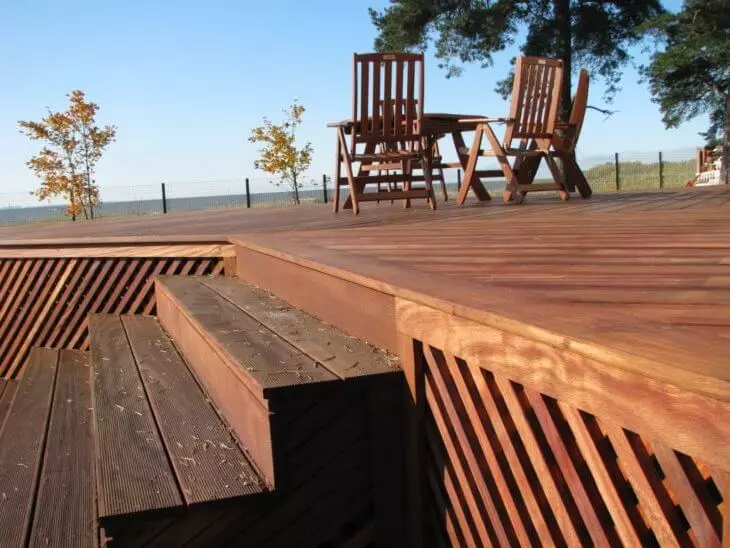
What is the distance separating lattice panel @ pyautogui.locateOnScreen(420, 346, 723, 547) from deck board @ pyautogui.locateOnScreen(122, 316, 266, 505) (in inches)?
16.8

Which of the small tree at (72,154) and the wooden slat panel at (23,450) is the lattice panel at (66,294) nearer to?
the wooden slat panel at (23,450)

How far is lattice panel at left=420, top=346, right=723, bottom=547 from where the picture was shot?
98cm

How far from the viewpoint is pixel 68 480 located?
6.17 feet

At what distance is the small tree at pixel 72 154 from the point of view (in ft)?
55.8

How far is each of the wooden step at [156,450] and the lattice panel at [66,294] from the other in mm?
1274

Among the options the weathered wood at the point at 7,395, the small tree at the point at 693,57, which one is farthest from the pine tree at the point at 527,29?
the weathered wood at the point at 7,395

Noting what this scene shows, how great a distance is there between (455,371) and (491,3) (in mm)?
15812

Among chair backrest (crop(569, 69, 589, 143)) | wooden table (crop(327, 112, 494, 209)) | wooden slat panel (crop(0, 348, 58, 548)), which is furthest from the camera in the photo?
wooden table (crop(327, 112, 494, 209))

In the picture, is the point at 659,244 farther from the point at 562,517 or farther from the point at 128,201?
the point at 128,201

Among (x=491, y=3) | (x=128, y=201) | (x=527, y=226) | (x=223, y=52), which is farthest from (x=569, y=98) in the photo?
(x=527, y=226)

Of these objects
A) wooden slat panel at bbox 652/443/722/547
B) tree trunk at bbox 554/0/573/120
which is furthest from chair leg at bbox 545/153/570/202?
tree trunk at bbox 554/0/573/120

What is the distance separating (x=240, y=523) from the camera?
1491 mm

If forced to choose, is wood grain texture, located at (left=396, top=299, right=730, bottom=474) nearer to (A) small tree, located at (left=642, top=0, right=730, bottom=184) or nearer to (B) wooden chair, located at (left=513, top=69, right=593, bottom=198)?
(B) wooden chair, located at (left=513, top=69, right=593, bottom=198)

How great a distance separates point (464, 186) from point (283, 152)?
47.2ft
